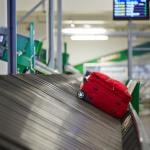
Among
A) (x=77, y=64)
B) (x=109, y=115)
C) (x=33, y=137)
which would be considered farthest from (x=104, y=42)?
(x=33, y=137)

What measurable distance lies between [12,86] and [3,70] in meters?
2.73

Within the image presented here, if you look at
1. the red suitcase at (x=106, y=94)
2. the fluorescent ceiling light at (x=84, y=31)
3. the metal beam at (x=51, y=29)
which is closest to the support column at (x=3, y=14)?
the metal beam at (x=51, y=29)

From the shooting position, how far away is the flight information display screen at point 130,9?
7316 millimetres

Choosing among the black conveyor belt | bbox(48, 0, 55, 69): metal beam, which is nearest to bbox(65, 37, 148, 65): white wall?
bbox(48, 0, 55, 69): metal beam

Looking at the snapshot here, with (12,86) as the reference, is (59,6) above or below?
above

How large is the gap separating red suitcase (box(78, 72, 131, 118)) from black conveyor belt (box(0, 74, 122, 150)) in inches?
5.4

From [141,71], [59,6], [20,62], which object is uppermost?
[59,6]

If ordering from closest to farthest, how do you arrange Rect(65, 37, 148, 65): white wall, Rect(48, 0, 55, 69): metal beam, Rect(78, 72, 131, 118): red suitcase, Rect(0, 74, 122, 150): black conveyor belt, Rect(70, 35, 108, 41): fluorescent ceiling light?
Rect(0, 74, 122, 150): black conveyor belt → Rect(78, 72, 131, 118): red suitcase → Rect(48, 0, 55, 69): metal beam → Rect(70, 35, 108, 41): fluorescent ceiling light → Rect(65, 37, 148, 65): white wall

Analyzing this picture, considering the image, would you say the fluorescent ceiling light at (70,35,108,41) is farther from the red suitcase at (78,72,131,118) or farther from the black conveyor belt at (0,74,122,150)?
the black conveyor belt at (0,74,122,150)

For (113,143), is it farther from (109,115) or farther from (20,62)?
(20,62)

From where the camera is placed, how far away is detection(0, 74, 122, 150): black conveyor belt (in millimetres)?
2090

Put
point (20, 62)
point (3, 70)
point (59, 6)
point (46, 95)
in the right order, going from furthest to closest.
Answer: point (59, 6) → point (3, 70) → point (20, 62) → point (46, 95)

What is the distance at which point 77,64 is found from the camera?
13.0 m

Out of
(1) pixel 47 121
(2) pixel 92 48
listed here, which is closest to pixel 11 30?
(1) pixel 47 121
